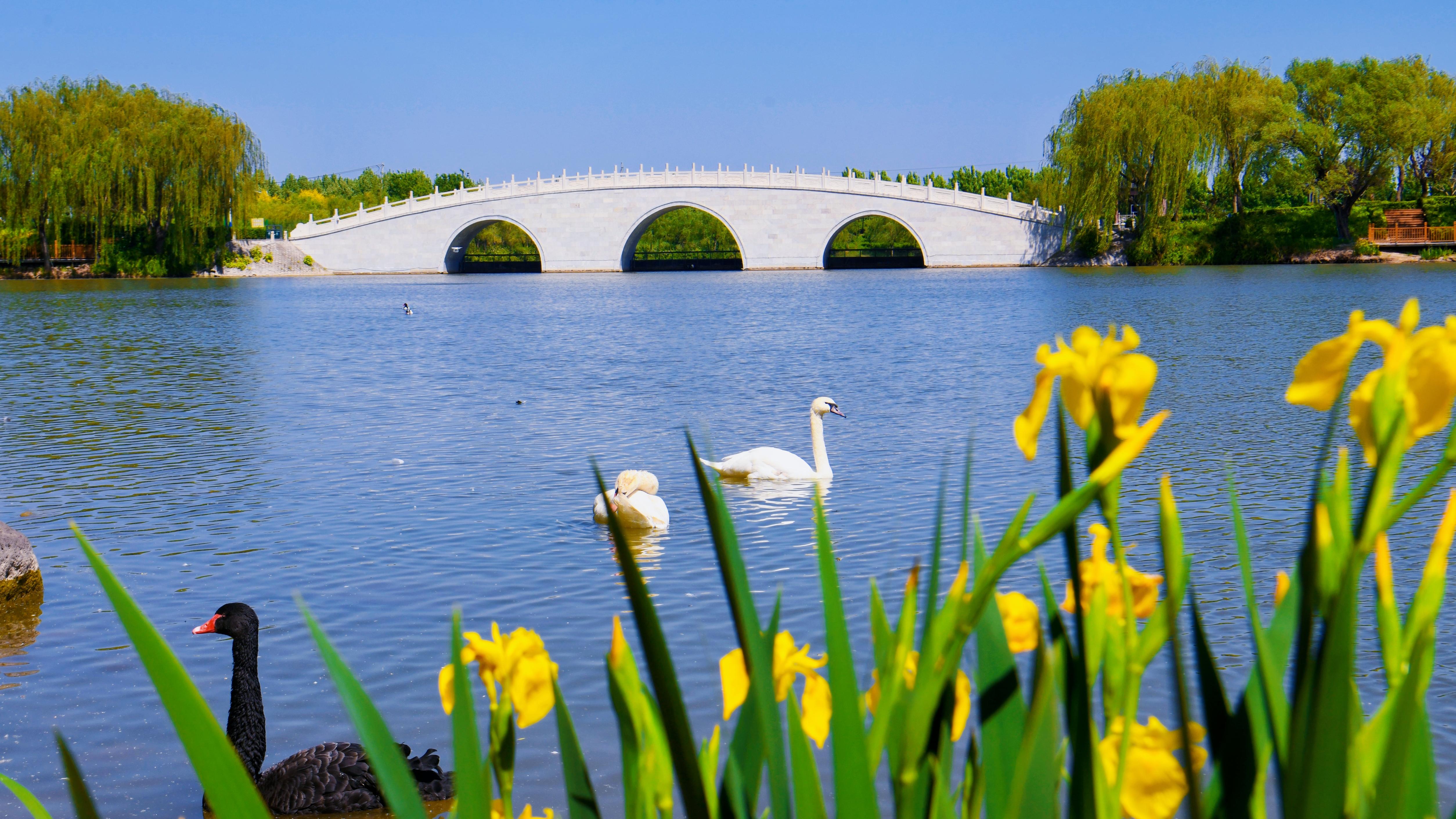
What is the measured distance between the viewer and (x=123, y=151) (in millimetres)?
32531

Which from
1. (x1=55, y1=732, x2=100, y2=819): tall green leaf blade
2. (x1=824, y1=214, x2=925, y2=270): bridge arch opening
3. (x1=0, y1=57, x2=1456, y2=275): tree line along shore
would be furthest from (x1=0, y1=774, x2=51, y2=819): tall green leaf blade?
(x1=824, y1=214, x2=925, y2=270): bridge arch opening

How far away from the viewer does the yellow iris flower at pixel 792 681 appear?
0.97 meters

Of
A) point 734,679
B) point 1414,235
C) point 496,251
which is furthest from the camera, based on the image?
point 496,251

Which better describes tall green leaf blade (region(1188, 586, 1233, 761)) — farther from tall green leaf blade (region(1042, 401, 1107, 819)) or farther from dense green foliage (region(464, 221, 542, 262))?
dense green foliage (region(464, 221, 542, 262))

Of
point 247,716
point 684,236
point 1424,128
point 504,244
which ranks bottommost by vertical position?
point 247,716

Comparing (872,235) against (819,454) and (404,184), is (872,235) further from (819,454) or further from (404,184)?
(819,454)

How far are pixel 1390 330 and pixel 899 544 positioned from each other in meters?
5.05

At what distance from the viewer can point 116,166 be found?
32469mm

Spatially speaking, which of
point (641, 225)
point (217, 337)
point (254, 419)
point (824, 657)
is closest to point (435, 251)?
point (641, 225)

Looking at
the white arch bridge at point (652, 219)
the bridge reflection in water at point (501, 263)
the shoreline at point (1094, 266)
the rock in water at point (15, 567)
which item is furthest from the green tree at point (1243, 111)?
the rock in water at point (15, 567)

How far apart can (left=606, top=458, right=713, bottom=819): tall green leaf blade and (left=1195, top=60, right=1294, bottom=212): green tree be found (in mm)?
38094

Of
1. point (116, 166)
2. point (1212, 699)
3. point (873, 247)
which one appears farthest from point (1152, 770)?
point (873, 247)

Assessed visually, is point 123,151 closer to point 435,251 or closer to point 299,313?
point 299,313

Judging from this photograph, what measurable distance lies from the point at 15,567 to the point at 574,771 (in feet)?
15.0
